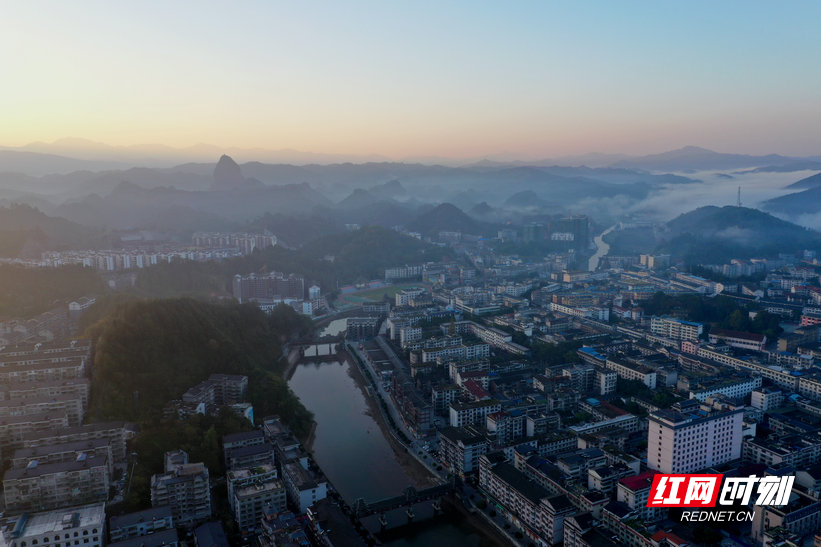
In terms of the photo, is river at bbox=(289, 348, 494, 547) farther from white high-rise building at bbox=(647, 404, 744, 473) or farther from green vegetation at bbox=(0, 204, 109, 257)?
green vegetation at bbox=(0, 204, 109, 257)

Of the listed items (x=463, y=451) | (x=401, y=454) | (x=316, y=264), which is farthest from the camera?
(x=316, y=264)

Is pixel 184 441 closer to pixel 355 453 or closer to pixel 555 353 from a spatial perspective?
pixel 355 453

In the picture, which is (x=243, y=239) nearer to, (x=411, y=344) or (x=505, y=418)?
(x=411, y=344)

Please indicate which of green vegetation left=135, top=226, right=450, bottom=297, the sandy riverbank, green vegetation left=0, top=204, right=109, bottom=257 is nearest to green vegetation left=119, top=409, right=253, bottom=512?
the sandy riverbank

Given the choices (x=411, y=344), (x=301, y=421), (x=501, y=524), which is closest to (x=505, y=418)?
(x=501, y=524)

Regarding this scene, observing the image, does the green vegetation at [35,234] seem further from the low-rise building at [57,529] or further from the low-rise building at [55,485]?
the low-rise building at [57,529]

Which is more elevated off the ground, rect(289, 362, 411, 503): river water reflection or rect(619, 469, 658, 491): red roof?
rect(619, 469, 658, 491): red roof

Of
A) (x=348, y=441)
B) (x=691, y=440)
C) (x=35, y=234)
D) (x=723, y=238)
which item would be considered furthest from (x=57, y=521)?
(x=723, y=238)
